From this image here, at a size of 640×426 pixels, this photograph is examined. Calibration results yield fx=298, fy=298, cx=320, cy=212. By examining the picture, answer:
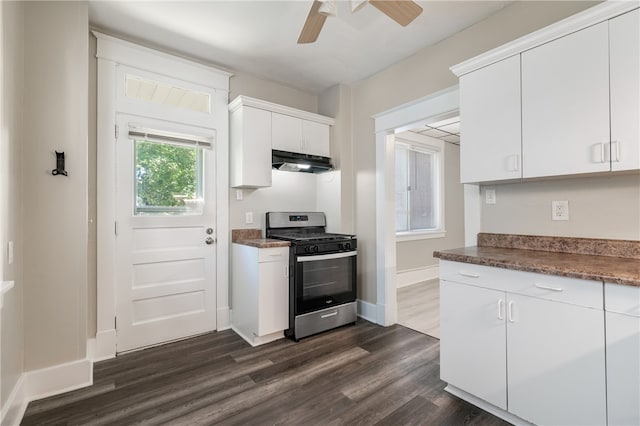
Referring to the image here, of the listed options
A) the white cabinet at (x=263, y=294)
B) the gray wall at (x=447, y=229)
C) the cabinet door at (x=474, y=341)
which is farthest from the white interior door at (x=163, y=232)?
the gray wall at (x=447, y=229)

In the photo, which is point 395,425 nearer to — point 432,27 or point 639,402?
point 639,402

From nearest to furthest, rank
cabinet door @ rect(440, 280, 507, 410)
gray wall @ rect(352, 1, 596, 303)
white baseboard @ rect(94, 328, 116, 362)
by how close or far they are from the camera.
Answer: cabinet door @ rect(440, 280, 507, 410), gray wall @ rect(352, 1, 596, 303), white baseboard @ rect(94, 328, 116, 362)

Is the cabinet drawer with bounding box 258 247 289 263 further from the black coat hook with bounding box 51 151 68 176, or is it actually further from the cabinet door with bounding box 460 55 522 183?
the cabinet door with bounding box 460 55 522 183

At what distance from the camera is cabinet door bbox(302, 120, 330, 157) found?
3434 millimetres

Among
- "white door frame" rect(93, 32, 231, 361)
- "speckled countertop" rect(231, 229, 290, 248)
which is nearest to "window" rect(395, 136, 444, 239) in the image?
"speckled countertop" rect(231, 229, 290, 248)

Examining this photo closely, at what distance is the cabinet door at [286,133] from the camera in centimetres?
319

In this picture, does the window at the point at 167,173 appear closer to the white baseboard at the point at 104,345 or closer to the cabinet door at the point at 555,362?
the white baseboard at the point at 104,345

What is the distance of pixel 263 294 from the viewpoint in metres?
2.73

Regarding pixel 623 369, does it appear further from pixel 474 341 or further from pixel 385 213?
pixel 385 213

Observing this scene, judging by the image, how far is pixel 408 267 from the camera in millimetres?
4922

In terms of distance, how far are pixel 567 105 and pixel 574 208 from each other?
2.18 feet

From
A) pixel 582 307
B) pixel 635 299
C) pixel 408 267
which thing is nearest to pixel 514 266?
pixel 582 307

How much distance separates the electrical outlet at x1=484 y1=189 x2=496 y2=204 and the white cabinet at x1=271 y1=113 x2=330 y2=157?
6.04 feet

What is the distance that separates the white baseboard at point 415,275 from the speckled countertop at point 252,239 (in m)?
2.53
